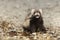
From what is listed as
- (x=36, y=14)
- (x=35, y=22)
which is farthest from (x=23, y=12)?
(x=36, y=14)

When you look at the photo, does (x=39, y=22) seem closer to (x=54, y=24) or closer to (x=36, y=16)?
(x=36, y=16)

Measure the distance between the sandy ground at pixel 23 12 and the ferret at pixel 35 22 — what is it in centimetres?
32

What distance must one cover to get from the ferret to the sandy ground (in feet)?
1.04

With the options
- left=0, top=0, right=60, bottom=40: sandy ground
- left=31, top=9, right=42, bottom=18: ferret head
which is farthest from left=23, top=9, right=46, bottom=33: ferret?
left=0, top=0, right=60, bottom=40: sandy ground

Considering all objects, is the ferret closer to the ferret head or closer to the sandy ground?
the ferret head

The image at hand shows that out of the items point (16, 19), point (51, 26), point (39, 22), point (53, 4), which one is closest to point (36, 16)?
point (39, 22)

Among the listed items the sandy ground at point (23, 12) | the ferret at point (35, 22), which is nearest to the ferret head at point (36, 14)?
the ferret at point (35, 22)

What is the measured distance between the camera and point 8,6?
44.4 feet

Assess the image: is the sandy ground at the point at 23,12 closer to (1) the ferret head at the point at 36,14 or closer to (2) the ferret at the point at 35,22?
(2) the ferret at the point at 35,22

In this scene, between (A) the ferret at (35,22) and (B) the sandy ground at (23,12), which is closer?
(A) the ferret at (35,22)

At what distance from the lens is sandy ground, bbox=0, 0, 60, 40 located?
10836 mm

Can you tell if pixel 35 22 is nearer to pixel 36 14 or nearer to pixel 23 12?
pixel 36 14

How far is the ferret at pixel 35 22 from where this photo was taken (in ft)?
33.1

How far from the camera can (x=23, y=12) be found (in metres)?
12.9
